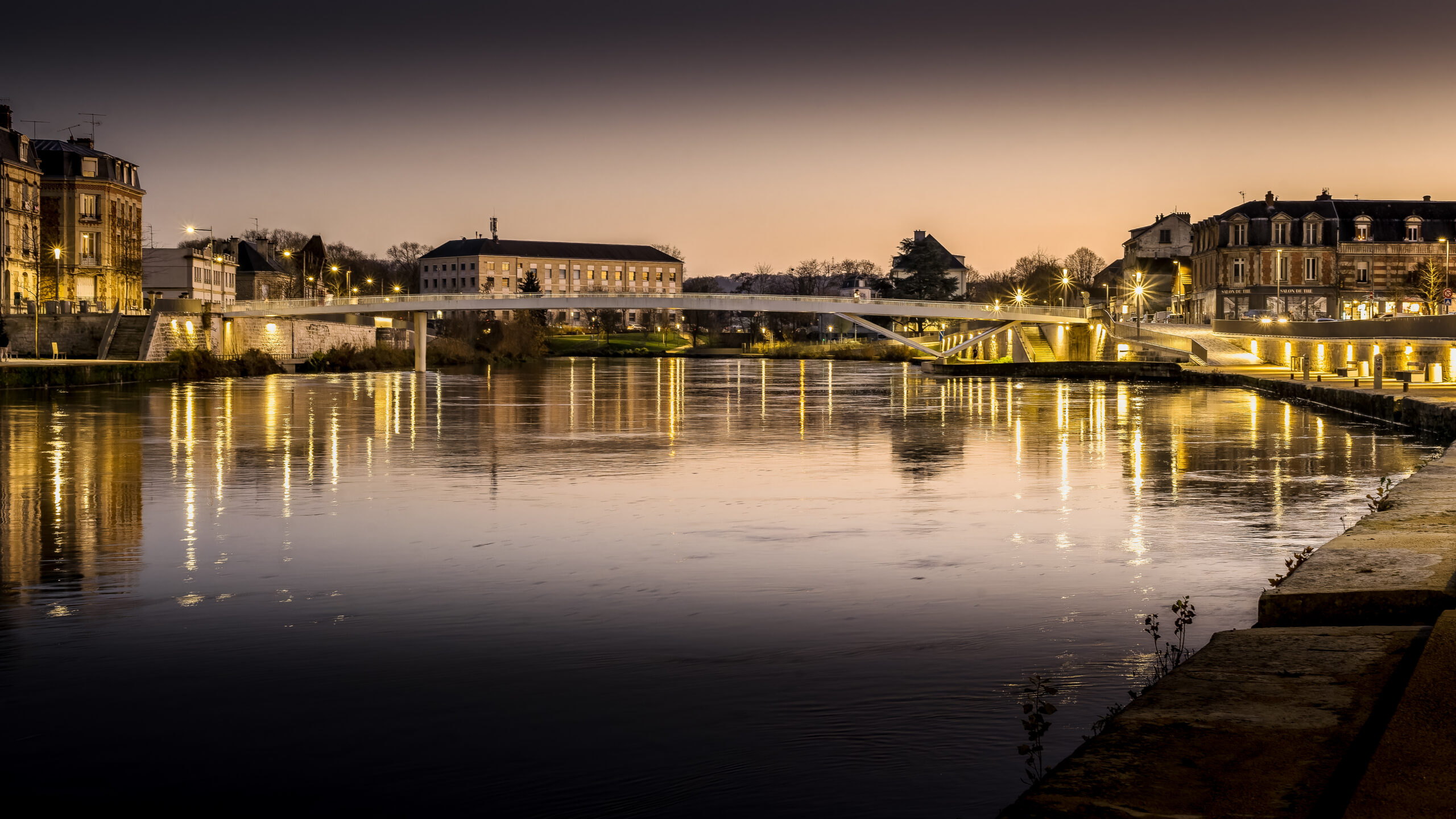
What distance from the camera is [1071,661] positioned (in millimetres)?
10398

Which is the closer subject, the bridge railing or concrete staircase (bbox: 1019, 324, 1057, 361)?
the bridge railing

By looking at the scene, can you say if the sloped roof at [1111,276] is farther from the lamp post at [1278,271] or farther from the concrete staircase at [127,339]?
the concrete staircase at [127,339]

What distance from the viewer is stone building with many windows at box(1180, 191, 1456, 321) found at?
94000 millimetres

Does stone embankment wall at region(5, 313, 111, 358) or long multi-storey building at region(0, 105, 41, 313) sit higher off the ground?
long multi-storey building at region(0, 105, 41, 313)

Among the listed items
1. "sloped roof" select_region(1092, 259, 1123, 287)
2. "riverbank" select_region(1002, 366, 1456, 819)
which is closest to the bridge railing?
"sloped roof" select_region(1092, 259, 1123, 287)

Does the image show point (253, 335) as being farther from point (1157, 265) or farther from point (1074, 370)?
point (1157, 265)

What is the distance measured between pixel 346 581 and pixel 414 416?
31.2m

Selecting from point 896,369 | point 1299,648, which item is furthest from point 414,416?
point 896,369

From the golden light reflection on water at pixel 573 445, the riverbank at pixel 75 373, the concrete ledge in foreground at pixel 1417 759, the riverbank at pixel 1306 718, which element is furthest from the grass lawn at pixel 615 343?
the concrete ledge in foreground at pixel 1417 759

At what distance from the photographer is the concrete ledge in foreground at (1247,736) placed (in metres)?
5.44

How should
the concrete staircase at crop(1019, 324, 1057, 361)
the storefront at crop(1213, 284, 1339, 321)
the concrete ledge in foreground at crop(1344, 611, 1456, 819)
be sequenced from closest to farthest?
the concrete ledge in foreground at crop(1344, 611, 1456, 819) → the storefront at crop(1213, 284, 1339, 321) → the concrete staircase at crop(1019, 324, 1057, 361)

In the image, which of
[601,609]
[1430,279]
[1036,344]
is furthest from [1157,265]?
[601,609]

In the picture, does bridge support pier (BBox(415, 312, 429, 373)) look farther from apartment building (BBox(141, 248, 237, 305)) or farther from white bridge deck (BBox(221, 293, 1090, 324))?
apartment building (BBox(141, 248, 237, 305))

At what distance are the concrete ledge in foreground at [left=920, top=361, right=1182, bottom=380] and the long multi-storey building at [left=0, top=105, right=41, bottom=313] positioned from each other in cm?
5626
